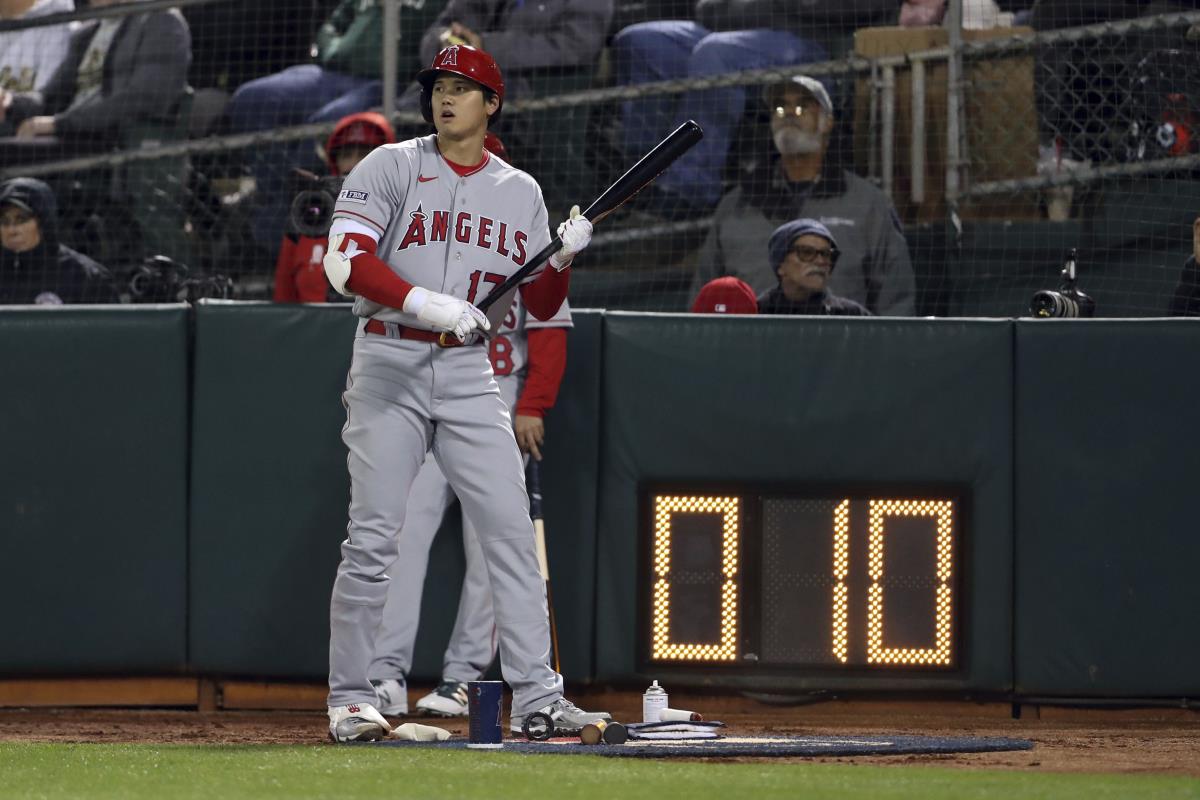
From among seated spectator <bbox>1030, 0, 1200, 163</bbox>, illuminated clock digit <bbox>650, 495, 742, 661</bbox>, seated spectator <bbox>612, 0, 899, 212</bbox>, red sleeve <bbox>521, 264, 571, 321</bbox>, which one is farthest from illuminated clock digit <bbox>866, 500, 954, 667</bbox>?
seated spectator <bbox>612, 0, 899, 212</bbox>

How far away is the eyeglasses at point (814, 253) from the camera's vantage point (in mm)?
6656

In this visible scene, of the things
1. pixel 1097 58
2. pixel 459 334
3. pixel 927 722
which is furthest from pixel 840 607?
pixel 1097 58

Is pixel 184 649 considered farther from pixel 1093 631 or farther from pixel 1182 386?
pixel 1182 386

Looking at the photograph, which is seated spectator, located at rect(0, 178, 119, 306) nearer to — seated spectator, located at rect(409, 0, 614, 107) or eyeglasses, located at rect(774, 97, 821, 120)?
seated spectator, located at rect(409, 0, 614, 107)

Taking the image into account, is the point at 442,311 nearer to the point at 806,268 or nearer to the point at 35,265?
the point at 806,268

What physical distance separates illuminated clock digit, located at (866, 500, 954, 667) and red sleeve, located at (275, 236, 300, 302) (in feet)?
8.38

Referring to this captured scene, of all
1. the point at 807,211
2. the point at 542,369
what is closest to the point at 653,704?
the point at 542,369

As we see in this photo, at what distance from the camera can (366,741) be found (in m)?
4.95

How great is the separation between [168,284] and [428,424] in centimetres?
234

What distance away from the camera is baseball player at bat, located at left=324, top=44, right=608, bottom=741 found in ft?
16.3

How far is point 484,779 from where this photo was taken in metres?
4.08

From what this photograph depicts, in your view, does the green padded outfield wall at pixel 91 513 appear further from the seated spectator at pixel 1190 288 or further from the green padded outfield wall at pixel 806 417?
the seated spectator at pixel 1190 288

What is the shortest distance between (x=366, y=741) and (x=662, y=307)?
304 centimetres

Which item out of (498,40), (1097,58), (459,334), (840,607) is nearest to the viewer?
(459,334)
